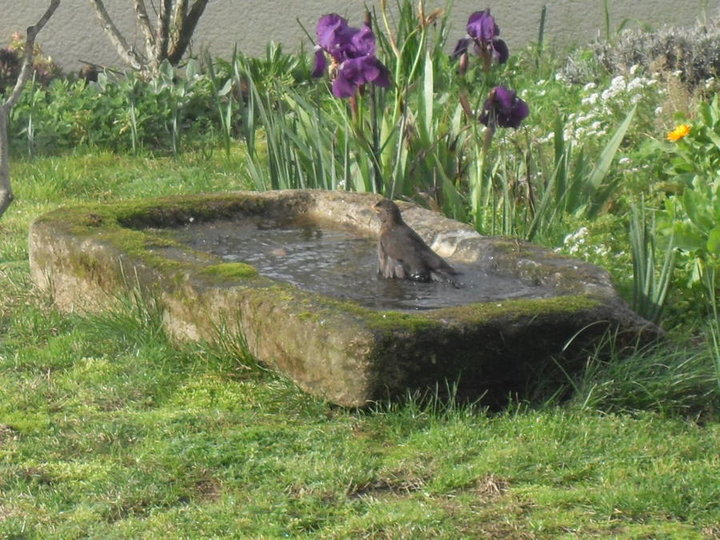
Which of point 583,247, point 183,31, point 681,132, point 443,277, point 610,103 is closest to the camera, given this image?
point 443,277

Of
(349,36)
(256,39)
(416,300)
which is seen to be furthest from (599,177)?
(256,39)

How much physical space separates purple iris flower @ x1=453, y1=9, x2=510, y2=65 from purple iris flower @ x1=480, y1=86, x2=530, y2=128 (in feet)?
1.16

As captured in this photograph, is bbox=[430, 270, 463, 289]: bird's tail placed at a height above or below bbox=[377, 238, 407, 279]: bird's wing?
below

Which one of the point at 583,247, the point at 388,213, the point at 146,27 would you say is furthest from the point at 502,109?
the point at 146,27

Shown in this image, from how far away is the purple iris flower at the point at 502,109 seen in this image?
623 cm

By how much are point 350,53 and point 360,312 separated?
7.01ft

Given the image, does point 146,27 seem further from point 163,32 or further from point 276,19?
point 276,19

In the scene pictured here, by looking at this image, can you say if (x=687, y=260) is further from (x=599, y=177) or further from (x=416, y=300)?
(x=416, y=300)

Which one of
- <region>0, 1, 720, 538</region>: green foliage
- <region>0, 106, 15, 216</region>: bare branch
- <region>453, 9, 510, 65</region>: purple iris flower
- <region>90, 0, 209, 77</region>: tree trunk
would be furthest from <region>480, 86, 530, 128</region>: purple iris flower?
<region>90, 0, 209, 77</region>: tree trunk

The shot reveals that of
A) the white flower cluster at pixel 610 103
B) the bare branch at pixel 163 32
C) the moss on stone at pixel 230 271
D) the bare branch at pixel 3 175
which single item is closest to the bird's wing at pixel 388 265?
the moss on stone at pixel 230 271

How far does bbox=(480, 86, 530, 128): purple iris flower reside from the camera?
20.5ft

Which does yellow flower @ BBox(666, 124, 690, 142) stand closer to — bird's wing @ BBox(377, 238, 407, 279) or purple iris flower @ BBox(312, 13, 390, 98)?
purple iris flower @ BBox(312, 13, 390, 98)

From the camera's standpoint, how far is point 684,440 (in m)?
4.31

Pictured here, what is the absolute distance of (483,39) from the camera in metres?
6.54
